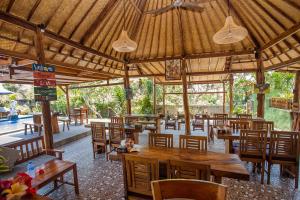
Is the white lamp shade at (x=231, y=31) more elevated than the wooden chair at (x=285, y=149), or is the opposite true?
the white lamp shade at (x=231, y=31)

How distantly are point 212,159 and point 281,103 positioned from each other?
302 inches

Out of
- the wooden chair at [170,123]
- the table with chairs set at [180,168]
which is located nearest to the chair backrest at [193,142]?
the table with chairs set at [180,168]

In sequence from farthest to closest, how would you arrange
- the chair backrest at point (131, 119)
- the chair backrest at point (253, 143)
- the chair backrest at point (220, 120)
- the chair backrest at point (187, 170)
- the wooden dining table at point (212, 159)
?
1. the chair backrest at point (131, 119)
2. the chair backrest at point (220, 120)
3. the chair backrest at point (253, 143)
4. the wooden dining table at point (212, 159)
5. the chair backrest at point (187, 170)

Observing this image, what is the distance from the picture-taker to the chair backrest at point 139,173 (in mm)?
1879

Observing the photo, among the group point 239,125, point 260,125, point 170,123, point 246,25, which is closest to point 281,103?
point 260,125

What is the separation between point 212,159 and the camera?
2.43m

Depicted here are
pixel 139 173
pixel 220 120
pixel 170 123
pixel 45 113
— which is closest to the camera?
pixel 139 173

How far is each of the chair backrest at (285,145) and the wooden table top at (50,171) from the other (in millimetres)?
3673

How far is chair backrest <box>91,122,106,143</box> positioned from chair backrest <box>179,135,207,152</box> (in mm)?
2301

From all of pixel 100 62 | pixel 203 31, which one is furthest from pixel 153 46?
pixel 100 62

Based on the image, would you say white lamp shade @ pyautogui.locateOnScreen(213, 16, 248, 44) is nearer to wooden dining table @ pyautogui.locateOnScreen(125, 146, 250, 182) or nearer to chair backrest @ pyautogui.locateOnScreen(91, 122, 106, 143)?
wooden dining table @ pyautogui.locateOnScreen(125, 146, 250, 182)

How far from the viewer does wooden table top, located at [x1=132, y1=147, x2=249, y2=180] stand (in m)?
2.03

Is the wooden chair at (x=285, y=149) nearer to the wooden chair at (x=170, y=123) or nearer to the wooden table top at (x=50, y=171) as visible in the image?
the wooden table top at (x=50, y=171)

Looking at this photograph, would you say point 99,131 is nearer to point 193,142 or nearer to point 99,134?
point 99,134
